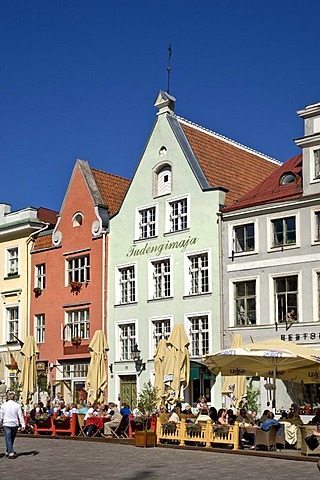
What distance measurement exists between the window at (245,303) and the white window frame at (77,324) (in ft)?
30.7

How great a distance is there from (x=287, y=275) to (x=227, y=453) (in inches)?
501

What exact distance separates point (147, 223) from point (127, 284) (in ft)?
10.2

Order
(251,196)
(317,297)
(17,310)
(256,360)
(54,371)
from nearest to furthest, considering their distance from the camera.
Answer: (256,360), (317,297), (251,196), (54,371), (17,310)

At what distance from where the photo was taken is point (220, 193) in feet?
122

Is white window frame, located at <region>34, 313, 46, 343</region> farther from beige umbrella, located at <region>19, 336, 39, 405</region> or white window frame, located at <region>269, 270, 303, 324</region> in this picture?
white window frame, located at <region>269, 270, 303, 324</region>

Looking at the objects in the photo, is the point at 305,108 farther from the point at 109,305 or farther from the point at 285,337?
the point at 109,305

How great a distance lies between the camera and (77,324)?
42906 mm

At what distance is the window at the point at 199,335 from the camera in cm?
3681

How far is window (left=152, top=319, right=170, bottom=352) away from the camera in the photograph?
3862cm

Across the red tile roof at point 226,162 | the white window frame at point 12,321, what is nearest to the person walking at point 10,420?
the red tile roof at point 226,162

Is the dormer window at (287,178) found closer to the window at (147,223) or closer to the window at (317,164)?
the window at (317,164)

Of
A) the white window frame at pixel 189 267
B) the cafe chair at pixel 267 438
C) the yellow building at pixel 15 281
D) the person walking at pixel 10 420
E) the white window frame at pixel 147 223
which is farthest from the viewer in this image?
the yellow building at pixel 15 281

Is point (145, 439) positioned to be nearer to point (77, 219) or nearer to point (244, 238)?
point (244, 238)

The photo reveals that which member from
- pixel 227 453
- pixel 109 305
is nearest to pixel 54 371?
pixel 109 305
